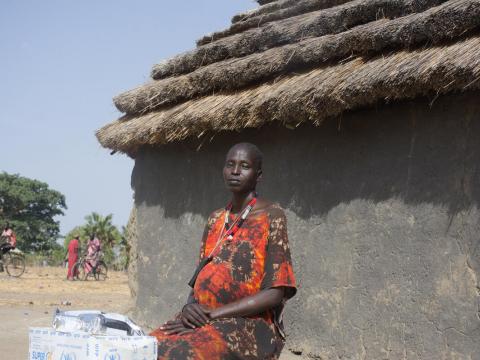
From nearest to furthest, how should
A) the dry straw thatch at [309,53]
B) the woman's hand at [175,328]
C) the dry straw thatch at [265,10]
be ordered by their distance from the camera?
the woman's hand at [175,328] → the dry straw thatch at [309,53] → the dry straw thatch at [265,10]

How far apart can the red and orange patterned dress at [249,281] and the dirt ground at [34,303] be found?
3.33 metres

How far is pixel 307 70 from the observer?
18.4ft

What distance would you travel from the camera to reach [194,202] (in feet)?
21.5

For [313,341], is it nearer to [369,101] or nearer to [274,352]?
[369,101]

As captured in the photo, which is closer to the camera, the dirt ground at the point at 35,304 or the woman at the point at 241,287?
the woman at the point at 241,287

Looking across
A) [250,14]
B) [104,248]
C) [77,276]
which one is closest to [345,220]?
[250,14]

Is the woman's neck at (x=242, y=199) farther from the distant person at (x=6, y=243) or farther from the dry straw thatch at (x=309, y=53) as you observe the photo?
the distant person at (x=6, y=243)

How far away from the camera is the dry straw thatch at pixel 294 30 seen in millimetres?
5363

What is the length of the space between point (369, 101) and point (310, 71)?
2.80 ft

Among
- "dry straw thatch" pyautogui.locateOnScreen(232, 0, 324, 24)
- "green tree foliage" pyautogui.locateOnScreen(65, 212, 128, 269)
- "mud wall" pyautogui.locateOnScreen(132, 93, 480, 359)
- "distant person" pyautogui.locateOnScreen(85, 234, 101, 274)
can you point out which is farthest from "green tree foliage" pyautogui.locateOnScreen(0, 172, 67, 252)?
"mud wall" pyautogui.locateOnScreen(132, 93, 480, 359)

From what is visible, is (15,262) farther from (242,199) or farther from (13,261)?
(242,199)

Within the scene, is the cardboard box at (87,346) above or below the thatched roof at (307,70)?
below

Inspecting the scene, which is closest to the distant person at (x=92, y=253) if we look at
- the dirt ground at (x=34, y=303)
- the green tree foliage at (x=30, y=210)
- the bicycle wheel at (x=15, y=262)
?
the dirt ground at (x=34, y=303)

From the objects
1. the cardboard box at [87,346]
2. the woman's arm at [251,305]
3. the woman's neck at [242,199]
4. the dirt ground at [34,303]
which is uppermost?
the woman's neck at [242,199]
